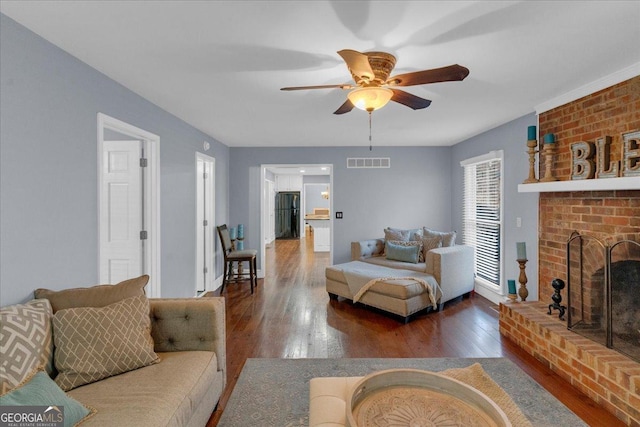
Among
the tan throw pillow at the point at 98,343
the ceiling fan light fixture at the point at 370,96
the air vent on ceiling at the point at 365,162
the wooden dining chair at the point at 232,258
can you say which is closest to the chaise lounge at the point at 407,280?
the wooden dining chair at the point at 232,258

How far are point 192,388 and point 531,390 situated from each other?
232 centimetres

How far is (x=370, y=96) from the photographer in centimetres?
206

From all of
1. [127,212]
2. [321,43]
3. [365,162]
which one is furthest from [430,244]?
[127,212]

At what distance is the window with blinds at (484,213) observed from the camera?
14.4ft

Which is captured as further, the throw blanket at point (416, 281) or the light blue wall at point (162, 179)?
the throw blanket at point (416, 281)

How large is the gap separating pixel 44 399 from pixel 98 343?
399mm

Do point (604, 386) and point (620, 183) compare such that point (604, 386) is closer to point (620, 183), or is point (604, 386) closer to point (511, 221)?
point (620, 183)

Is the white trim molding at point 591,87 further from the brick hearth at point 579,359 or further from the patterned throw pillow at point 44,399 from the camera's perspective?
the patterned throw pillow at point 44,399

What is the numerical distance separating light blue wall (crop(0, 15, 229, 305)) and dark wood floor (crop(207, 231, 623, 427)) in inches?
54.5

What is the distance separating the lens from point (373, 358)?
112 inches

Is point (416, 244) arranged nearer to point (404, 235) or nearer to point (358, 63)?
point (404, 235)

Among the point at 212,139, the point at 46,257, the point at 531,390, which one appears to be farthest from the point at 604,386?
the point at 212,139

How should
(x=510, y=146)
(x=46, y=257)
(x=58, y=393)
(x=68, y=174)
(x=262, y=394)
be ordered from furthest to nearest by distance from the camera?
1. (x=510, y=146)
2. (x=262, y=394)
3. (x=68, y=174)
4. (x=46, y=257)
5. (x=58, y=393)

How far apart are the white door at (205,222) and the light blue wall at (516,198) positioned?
3992mm
